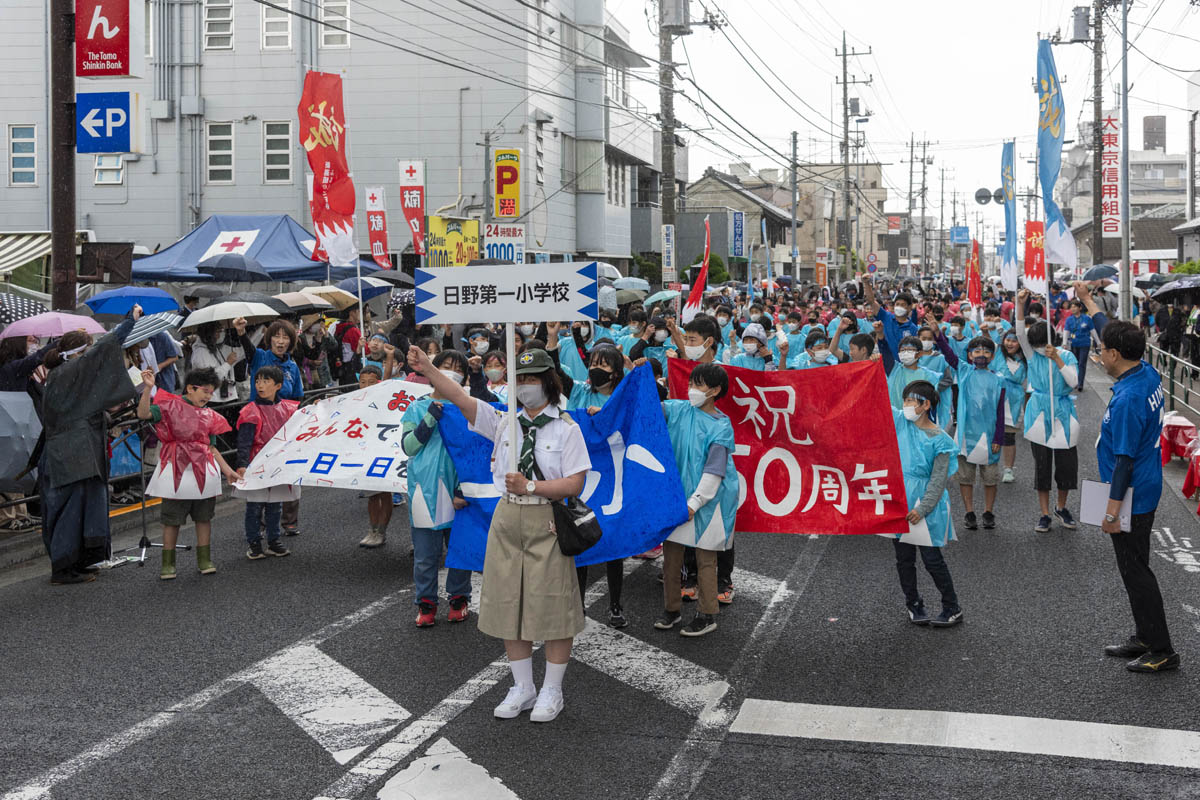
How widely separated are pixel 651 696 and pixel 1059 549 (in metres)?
4.95

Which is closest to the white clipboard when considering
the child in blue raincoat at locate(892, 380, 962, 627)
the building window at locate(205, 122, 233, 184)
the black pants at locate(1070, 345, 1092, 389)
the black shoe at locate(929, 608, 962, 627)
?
the child in blue raincoat at locate(892, 380, 962, 627)

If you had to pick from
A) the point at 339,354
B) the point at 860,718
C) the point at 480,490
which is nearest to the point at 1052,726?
the point at 860,718

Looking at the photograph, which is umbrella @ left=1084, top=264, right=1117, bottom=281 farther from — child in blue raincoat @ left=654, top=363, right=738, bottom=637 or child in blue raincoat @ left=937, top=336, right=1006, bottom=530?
child in blue raincoat @ left=654, top=363, right=738, bottom=637

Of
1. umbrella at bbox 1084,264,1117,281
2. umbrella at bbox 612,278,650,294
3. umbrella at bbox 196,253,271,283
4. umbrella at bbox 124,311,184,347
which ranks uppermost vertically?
umbrella at bbox 1084,264,1117,281

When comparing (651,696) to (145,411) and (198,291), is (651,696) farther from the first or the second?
(198,291)

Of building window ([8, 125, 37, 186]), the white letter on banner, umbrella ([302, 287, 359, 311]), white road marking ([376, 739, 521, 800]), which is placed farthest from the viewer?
building window ([8, 125, 37, 186])

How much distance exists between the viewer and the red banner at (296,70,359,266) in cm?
1667

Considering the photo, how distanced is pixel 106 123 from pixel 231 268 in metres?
7.37

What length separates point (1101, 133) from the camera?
33.9 meters

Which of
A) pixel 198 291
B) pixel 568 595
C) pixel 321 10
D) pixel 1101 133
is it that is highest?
pixel 321 10

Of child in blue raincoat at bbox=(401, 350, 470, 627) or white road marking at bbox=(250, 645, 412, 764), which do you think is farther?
child in blue raincoat at bbox=(401, 350, 470, 627)

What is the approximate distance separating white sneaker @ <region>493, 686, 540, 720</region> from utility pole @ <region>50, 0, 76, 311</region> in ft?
25.3

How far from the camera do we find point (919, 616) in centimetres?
745

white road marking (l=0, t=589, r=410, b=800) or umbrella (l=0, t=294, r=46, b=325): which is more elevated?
umbrella (l=0, t=294, r=46, b=325)
